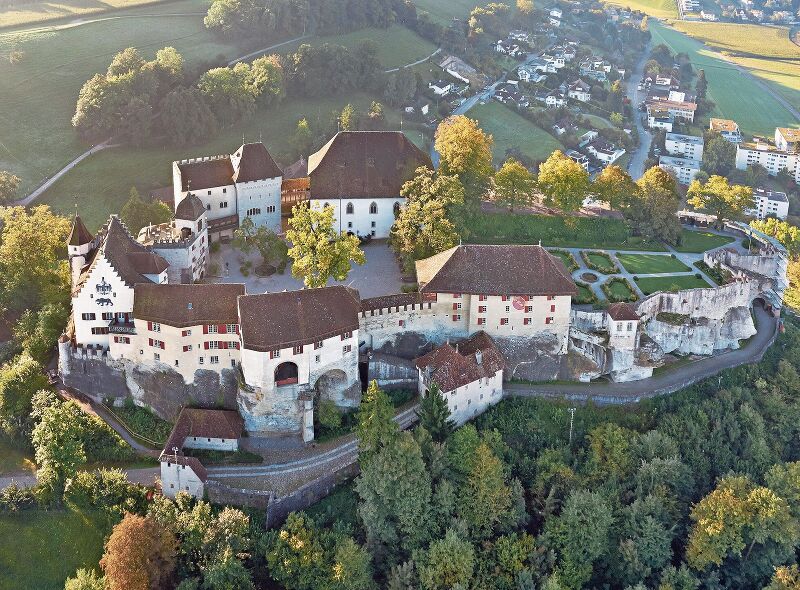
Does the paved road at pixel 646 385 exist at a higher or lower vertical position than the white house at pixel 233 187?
lower

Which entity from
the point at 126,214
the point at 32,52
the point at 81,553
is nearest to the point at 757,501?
the point at 81,553

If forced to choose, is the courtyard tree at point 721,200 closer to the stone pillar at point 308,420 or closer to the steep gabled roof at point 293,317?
the steep gabled roof at point 293,317

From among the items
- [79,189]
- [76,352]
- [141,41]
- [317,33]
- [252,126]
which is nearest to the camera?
[76,352]

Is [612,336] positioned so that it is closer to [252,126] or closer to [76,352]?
[76,352]

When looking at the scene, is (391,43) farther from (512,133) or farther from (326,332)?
(326,332)

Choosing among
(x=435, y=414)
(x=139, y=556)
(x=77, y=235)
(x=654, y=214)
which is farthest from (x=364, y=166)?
(x=139, y=556)

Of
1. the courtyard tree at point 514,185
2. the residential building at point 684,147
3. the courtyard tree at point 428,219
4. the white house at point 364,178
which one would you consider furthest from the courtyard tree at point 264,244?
the residential building at point 684,147
